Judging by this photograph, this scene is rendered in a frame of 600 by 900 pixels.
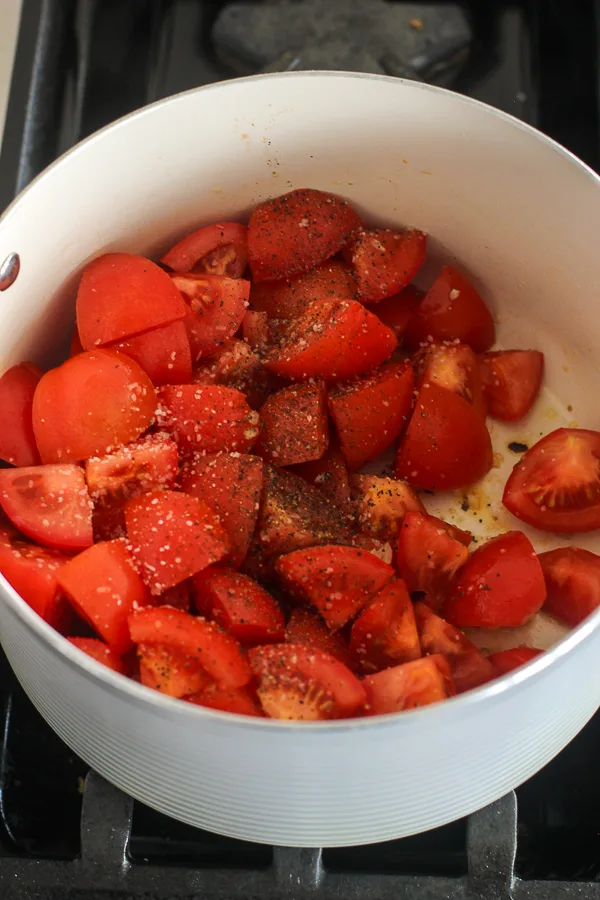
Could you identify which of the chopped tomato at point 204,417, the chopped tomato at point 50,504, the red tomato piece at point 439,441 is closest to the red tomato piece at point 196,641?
the chopped tomato at point 50,504

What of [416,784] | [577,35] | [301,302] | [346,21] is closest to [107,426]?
[301,302]

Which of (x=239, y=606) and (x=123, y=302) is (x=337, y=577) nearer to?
(x=239, y=606)

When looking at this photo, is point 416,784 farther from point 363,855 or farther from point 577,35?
point 577,35

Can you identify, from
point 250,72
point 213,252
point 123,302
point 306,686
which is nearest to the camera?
point 306,686

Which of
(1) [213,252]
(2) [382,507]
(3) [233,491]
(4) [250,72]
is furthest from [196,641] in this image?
(4) [250,72]

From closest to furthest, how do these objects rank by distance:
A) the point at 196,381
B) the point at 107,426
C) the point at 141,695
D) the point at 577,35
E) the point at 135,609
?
the point at 141,695 → the point at 135,609 → the point at 107,426 → the point at 196,381 → the point at 577,35

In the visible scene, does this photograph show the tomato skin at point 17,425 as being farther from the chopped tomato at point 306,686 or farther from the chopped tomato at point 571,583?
the chopped tomato at point 571,583
